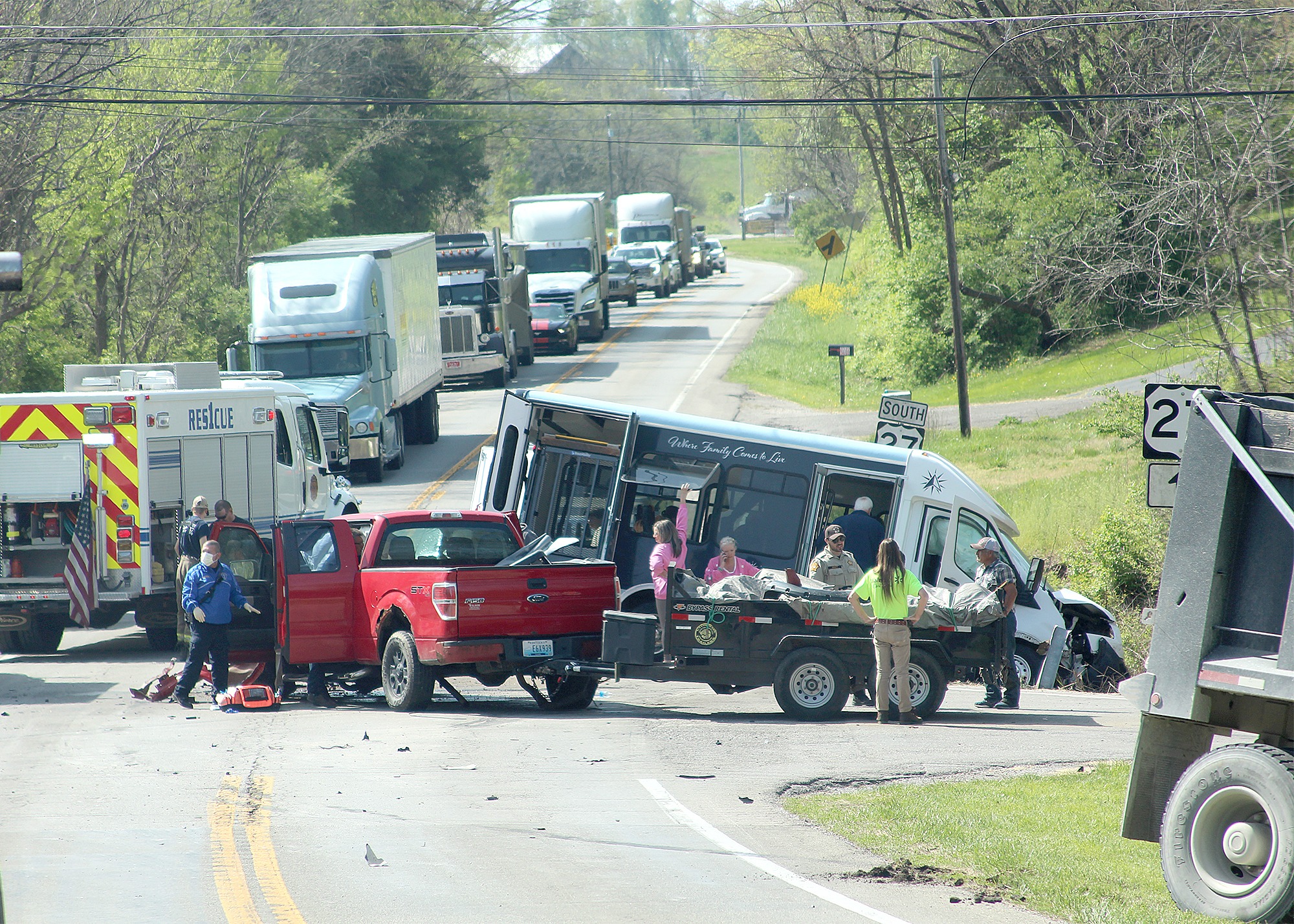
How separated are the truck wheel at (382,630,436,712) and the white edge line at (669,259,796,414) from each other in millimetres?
4977

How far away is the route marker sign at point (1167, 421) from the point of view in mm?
9656

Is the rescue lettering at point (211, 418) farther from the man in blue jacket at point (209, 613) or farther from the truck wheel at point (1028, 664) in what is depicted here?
the truck wheel at point (1028, 664)

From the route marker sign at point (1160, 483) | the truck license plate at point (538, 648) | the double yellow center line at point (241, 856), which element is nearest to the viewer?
the double yellow center line at point (241, 856)

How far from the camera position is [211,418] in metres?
17.3

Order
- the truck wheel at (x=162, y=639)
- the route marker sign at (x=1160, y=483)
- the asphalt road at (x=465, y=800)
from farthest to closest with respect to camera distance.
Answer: the truck wheel at (x=162, y=639) < the route marker sign at (x=1160, y=483) < the asphalt road at (x=465, y=800)

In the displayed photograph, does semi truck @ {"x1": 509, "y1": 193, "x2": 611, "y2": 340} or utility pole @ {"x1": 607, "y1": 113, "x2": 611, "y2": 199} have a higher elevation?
utility pole @ {"x1": 607, "y1": 113, "x2": 611, "y2": 199}

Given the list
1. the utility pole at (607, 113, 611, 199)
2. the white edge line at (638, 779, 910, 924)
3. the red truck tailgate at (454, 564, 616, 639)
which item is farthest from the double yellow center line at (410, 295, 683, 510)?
the utility pole at (607, 113, 611, 199)

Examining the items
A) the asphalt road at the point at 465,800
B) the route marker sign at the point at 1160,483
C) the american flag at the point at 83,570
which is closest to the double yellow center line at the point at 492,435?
the american flag at the point at 83,570

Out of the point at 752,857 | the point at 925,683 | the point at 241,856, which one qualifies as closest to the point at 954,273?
the point at 925,683

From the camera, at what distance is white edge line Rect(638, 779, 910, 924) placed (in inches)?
281

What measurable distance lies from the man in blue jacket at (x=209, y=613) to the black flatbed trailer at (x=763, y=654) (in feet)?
10.2

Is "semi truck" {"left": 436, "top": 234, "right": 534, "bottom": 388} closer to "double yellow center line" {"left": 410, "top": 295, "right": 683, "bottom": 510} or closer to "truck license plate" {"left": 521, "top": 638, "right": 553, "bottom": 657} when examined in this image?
"double yellow center line" {"left": 410, "top": 295, "right": 683, "bottom": 510}

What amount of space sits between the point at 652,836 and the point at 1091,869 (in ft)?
8.21

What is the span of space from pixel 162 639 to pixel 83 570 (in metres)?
1.51
